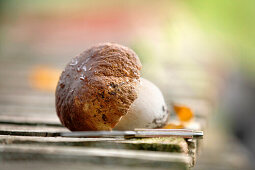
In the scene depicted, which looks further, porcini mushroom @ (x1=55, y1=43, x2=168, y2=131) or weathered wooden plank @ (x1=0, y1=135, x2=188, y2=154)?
porcini mushroom @ (x1=55, y1=43, x2=168, y2=131)

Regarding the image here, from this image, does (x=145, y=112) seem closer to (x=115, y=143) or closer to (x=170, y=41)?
(x=115, y=143)

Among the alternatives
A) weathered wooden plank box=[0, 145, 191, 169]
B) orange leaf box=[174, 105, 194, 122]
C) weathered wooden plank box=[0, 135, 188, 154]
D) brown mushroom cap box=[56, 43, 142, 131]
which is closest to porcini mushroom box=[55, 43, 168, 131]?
brown mushroom cap box=[56, 43, 142, 131]

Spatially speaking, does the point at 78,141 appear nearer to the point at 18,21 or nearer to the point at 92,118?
the point at 92,118

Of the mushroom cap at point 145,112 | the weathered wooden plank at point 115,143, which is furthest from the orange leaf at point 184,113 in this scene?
the weathered wooden plank at point 115,143

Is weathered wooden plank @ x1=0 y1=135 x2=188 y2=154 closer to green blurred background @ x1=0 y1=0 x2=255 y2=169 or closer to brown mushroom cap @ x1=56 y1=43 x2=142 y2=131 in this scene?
Result: brown mushroom cap @ x1=56 y1=43 x2=142 y2=131

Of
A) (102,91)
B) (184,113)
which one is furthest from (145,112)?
(184,113)

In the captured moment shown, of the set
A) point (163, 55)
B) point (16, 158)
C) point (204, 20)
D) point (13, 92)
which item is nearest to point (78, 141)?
point (16, 158)
